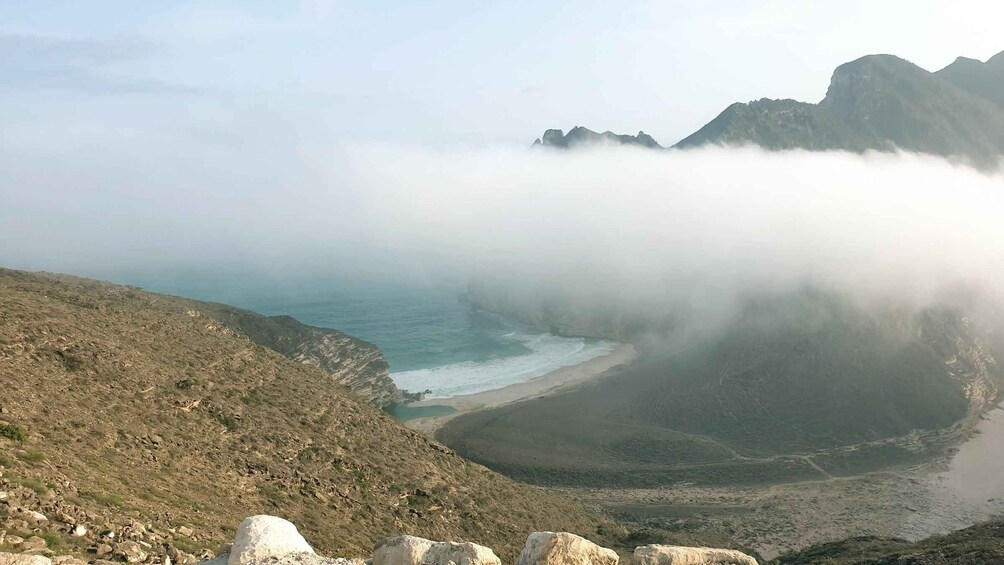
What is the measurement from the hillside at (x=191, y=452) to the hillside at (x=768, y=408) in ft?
71.0

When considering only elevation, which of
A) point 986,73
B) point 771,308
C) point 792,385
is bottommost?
point 792,385

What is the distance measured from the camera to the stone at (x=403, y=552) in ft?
38.0

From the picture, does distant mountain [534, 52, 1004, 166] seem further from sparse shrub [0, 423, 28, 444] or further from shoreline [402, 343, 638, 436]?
sparse shrub [0, 423, 28, 444]

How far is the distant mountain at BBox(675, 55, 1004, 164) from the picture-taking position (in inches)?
5020

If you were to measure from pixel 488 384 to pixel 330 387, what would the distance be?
5152cm

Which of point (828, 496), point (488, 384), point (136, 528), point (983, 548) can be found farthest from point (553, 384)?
point (136, 528)

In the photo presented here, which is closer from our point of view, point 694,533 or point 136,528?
point 136,528

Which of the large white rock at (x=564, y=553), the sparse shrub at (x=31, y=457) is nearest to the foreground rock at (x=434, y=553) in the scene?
the large white rock at (x=564, y=553)

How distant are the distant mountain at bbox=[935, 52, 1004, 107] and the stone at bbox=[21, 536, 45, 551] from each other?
21767 centimetres

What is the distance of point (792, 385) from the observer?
7238cm

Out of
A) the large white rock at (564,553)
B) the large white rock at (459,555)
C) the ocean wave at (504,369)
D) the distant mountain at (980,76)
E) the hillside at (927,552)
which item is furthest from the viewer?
the distant mountain at (980,76)

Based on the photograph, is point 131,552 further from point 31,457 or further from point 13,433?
point 13,433

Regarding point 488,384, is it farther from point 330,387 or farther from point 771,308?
point 330,387

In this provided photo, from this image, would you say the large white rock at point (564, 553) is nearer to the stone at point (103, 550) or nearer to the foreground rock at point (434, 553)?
the foreground rock at point (434, 553)
